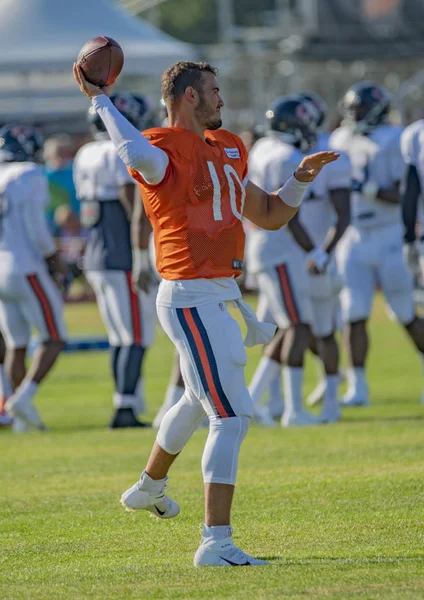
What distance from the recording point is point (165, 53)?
22.2m

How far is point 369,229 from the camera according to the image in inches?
443

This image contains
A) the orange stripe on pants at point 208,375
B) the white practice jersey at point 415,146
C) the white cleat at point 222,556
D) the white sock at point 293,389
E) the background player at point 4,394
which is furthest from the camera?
the background player at point 4,394

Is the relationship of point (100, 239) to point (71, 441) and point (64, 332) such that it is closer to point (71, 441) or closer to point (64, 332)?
point (64, 332)

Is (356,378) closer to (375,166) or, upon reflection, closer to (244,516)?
(375,166)

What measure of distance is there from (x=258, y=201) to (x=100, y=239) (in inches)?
185

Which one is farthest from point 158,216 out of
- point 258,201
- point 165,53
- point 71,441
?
point 165,53

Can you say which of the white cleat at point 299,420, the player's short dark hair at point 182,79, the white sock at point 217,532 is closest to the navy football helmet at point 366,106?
the white cleat at point 299,420

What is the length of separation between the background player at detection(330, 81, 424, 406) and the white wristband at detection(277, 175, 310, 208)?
510 cm

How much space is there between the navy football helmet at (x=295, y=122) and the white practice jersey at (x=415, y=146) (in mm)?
995

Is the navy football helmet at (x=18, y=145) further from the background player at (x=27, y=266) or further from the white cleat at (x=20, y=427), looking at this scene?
the white cleat at (x=20, y=427)

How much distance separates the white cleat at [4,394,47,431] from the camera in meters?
10.4

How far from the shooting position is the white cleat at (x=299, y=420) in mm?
10164

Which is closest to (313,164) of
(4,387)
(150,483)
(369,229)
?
(150,483)

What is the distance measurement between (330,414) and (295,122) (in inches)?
89.0
